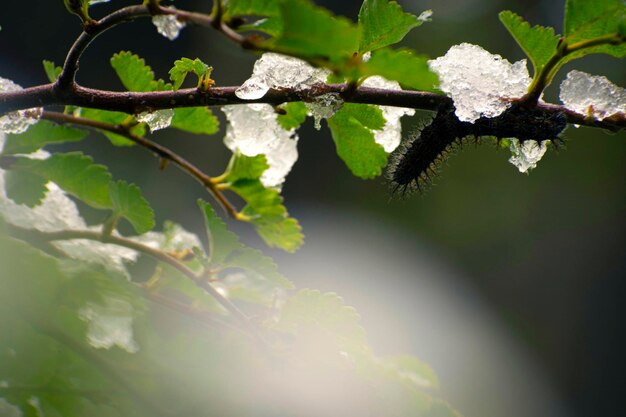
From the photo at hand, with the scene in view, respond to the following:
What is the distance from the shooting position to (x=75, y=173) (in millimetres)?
700

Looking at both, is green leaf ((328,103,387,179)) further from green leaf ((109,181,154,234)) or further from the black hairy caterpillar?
green leaf ((109,181,154,234))

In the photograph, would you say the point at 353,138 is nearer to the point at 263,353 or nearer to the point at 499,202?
the point at 263,353

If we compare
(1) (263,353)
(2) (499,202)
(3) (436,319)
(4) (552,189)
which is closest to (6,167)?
(1) (263,353)

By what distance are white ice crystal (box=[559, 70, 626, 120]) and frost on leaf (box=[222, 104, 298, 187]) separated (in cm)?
27

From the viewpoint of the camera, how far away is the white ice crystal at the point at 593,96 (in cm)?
47

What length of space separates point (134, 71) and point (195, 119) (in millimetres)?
81

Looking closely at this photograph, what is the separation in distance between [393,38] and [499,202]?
294cm

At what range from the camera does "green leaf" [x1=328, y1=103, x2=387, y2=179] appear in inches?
24.3

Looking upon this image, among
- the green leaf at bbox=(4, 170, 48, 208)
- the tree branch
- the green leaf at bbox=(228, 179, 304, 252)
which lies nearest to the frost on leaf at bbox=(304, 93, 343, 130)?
the tree branch

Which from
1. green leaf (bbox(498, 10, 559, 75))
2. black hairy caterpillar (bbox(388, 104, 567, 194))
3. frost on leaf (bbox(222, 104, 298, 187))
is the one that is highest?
green leaf (bbox(498, 10, 559, 75))

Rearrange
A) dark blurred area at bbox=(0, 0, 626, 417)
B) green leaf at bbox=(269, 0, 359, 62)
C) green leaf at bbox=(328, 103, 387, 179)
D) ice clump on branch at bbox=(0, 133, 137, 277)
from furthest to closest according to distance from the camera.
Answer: dark blurred area at bbox=(0, 0, 626, 417) < ice clump on branch at bbox=(0, 133, 137, 277) < green leaf at bbox=(328, 103, 387, 179) < green leaf at bbox=(269, 0, 359, 62)

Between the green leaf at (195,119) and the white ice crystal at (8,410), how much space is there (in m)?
0.32

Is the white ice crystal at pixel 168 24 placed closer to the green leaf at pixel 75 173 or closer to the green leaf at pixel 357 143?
the green leaf at pixel 357 143

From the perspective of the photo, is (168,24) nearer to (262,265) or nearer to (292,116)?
(292,116)
